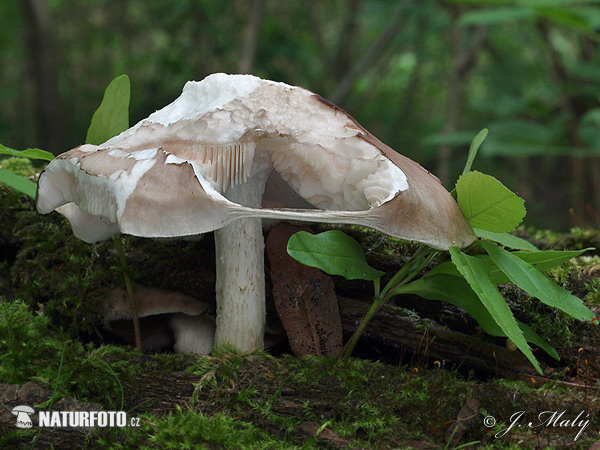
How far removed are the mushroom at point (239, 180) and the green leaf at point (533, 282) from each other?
0.11 meters

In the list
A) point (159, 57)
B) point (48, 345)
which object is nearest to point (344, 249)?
point (48, 345)

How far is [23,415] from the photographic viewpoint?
1.72m

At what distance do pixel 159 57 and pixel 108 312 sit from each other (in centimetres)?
765

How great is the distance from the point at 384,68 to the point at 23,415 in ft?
31.5

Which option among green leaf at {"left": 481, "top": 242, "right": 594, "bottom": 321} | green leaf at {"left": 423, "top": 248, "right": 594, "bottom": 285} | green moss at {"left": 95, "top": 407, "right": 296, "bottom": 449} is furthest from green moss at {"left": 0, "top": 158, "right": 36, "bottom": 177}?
green leaf at {"left": 481, "top": 242, "right": 594, "bottom": 321}

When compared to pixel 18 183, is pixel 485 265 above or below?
below

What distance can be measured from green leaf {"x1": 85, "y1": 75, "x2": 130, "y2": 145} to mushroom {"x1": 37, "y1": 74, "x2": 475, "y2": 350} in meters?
0.25

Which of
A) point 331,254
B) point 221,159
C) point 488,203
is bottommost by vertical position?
point 331,254

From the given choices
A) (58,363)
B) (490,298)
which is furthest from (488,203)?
(58,363)

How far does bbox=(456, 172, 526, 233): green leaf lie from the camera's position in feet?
5.50

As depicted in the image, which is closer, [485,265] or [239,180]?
[485,265]

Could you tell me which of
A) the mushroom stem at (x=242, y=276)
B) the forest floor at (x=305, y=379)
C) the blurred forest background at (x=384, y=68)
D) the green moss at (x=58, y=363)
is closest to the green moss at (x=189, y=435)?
the forest floor at (x=305, y=379)

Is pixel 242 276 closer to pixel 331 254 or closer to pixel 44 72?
pixel 331 254

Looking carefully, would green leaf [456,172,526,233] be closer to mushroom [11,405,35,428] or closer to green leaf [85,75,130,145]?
green leaf [85,75,130,145]
